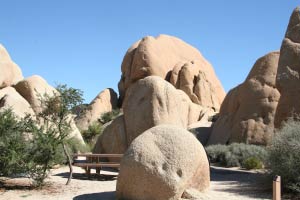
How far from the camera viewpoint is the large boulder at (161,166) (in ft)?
31.3

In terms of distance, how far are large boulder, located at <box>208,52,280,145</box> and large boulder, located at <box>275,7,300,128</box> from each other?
6.38 meters

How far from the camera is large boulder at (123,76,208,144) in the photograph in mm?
16250

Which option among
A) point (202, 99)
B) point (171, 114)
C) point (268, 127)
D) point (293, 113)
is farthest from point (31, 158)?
point (202, 99)

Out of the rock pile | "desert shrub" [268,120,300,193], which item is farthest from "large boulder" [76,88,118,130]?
"desert shrub" [268,120,300,193]

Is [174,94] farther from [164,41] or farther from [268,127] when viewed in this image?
[164,41]

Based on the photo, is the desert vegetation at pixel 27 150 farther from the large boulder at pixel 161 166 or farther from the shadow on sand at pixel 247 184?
the shadow on sand at pixel 247 184

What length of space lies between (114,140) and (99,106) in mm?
25326

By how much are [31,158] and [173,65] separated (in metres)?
30.9

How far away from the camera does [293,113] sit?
621 inches

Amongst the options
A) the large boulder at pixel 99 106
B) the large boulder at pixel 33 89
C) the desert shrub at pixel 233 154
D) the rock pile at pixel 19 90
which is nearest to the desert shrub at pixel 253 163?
the desert shrub at pixel 233 154

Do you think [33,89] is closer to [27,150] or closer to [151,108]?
[151,108]

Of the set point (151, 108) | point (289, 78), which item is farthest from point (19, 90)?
point (289, 78)

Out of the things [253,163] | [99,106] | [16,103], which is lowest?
[253,163]

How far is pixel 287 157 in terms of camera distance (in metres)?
11.4
